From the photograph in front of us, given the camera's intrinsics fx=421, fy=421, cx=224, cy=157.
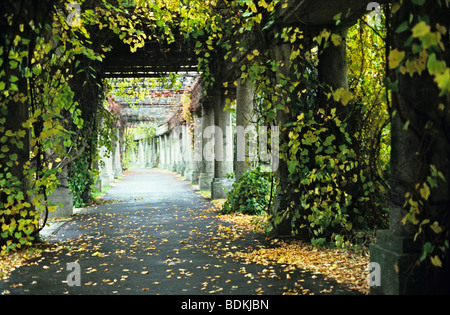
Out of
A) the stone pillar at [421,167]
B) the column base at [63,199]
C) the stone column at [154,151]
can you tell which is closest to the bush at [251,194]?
the column base at [63,199]

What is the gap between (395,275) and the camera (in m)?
3.72

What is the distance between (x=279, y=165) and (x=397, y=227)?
3.25 m

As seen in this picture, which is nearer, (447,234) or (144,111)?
(447,234)

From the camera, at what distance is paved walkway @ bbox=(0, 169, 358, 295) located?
443 cm

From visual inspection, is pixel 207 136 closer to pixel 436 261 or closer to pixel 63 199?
pixel 63 199

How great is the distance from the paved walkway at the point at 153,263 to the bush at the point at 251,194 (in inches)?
35.3

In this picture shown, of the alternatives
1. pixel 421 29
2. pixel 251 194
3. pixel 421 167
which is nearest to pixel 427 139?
pixel 421 167

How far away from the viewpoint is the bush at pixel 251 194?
31.8 ft

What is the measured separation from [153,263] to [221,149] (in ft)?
27.1

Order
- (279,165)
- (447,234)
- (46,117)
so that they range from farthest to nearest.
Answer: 1. (279,165)
2. (46,117)
3. (447,234)

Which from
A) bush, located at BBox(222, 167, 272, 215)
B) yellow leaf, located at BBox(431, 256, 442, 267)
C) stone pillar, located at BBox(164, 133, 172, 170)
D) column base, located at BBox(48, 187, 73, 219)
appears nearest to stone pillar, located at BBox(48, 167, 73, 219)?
column base, located at BBox(48, 187, 73, 219)

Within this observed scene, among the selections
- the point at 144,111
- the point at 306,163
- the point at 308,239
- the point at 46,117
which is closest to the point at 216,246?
the point at 308,239

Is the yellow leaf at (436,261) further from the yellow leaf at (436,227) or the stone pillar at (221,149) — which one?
the stone pillar at (221,149)
